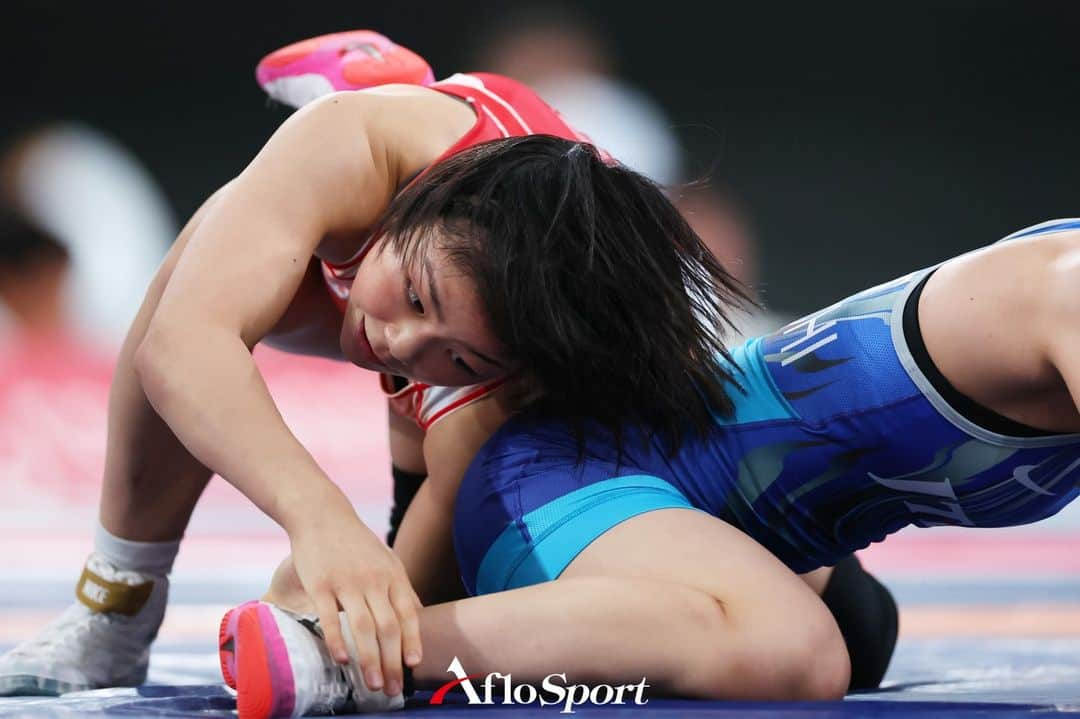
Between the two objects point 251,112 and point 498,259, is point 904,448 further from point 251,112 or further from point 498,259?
point 251,112

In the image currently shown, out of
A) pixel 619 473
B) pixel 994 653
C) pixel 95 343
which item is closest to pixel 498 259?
pixel 619 473

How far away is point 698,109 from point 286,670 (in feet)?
10.5

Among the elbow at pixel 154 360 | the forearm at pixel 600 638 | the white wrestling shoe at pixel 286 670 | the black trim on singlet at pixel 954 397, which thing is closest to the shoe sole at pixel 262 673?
the white wrestling shoe at pixel 286 670

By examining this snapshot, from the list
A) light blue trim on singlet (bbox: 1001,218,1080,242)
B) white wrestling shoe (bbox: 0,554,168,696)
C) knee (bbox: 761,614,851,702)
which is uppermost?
light blue trim on singlet (bbox: 1001,218,1080,242)

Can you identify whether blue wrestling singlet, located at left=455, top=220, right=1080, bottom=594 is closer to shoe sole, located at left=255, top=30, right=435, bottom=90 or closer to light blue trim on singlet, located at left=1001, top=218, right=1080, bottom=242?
light blue trim on singlet, located at left=1001, top=218, right=1080, bottom=242

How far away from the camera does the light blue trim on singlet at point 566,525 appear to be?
0.92 metres

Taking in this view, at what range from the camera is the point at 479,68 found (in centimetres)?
373

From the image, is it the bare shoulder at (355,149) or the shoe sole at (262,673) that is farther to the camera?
the bare shoulder at (355,149)

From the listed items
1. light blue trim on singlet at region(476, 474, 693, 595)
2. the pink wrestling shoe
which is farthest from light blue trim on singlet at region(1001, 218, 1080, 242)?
the pink wrestling shoe

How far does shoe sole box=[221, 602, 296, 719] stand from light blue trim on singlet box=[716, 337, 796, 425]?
0.43 m

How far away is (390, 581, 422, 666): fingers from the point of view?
792 millimetres

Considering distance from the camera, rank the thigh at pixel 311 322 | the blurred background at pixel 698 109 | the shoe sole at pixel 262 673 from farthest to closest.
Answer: the blurred background at pixel 698 109, the thigh at pixel 311 322, the shoe sole at pixel 262 673

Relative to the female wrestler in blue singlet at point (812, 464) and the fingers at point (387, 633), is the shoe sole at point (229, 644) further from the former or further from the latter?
the female wrestler in blue singlet at point (812, 464)

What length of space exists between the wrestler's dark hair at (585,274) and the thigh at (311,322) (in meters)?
0.31
